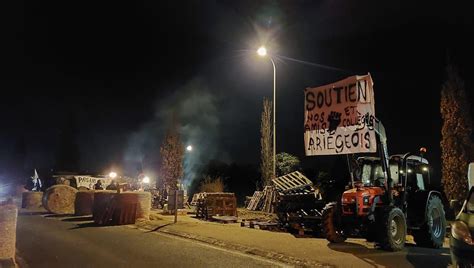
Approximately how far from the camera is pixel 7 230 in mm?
8984

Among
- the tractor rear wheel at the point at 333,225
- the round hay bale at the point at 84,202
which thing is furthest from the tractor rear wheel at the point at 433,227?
the round hay bale at the point at 84,202

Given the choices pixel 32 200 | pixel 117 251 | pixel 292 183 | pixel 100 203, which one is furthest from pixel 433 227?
pixel 32 200

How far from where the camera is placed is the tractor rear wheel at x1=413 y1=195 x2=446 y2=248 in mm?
12492

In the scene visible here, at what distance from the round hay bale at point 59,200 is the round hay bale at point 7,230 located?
61.0 feet

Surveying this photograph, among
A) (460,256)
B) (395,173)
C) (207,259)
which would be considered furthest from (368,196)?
(460,256)

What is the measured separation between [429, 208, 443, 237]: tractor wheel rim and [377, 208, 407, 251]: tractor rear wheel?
57.6 inches

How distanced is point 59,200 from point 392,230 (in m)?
20.6

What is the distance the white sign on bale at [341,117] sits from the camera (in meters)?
12.0

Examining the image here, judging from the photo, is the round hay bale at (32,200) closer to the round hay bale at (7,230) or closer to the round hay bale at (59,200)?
the round hay bale at (59,200)

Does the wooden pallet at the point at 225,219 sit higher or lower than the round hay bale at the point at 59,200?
lower

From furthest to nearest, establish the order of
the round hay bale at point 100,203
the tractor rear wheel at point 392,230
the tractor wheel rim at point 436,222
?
the round hay bale at point 100,203 → the tractor wheel rim at point 436,222 → the tractor rear wheel at point 392,230

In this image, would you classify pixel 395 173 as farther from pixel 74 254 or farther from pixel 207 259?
pixel 74 254

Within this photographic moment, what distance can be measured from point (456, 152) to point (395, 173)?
11.0 meters

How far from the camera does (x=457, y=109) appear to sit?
2270cm
